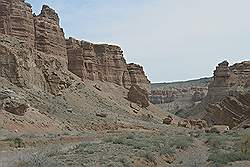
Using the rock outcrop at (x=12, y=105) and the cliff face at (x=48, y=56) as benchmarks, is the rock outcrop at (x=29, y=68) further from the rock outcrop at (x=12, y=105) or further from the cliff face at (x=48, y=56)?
the rock outcrop at (x=12, y=105)

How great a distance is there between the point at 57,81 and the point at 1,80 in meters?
11.7

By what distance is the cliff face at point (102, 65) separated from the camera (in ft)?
239

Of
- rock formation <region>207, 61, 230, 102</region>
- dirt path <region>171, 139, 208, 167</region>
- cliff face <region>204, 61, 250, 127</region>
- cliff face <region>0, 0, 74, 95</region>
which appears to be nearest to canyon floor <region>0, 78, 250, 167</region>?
dirt path <region>171, 139, 208, 167</region>

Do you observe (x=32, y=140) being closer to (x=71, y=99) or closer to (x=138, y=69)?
(x=71, y=99)

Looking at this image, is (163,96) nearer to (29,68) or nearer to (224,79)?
(224,79)

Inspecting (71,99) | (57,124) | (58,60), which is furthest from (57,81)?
(57,124)

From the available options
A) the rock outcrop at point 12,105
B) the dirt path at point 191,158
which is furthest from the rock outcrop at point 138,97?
the dirt path at point 191,158

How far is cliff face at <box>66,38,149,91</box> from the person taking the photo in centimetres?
7275

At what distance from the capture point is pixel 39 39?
62.4m

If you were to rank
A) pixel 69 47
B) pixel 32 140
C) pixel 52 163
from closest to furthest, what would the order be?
pixel 52 163 → pixel 32 140 → pixel 69 47

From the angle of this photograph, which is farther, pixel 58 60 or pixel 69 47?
pixel 69 47

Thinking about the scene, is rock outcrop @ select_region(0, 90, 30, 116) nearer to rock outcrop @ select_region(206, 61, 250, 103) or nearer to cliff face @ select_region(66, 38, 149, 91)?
cliff face @ select_region(66, 38, 149, 91)

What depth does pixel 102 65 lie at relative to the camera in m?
81.1

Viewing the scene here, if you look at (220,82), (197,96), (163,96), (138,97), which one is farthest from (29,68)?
(163,96)
